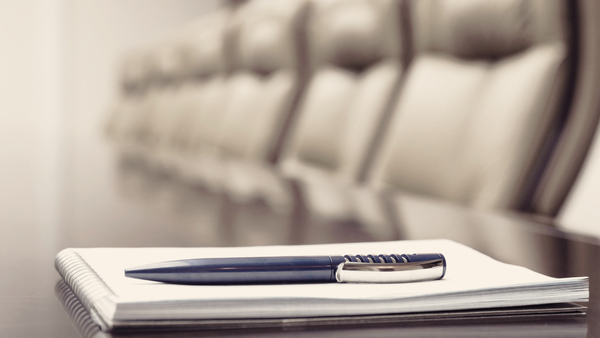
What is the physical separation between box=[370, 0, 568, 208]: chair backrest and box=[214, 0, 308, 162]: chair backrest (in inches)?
20.4

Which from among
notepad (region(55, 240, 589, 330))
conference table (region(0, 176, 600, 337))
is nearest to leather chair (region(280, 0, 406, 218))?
conference table (region(0, 176, 600, 337))

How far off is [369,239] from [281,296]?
0.18m

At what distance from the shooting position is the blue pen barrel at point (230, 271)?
19 centimetres

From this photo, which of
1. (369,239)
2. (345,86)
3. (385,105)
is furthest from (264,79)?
(369,239)

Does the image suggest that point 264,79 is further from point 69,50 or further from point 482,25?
point 69,50

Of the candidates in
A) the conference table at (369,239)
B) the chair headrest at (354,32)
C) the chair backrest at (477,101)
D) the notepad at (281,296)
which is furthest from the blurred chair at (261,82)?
the notepad at (281,296)

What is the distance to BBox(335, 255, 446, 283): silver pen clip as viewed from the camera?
0.69 ft

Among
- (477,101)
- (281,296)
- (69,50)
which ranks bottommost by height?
(281,296)

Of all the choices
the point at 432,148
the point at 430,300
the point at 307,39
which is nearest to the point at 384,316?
the point at 430,300

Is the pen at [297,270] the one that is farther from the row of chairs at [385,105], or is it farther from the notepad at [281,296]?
the row of chairs at [385,105]

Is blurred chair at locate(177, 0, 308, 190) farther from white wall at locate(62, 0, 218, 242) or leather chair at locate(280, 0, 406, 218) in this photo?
white wall at locate(62, 0, 218, 242)

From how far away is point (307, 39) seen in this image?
4.95 ft

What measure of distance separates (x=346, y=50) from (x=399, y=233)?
3.18 feet

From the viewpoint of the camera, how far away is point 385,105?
1.14 metres
